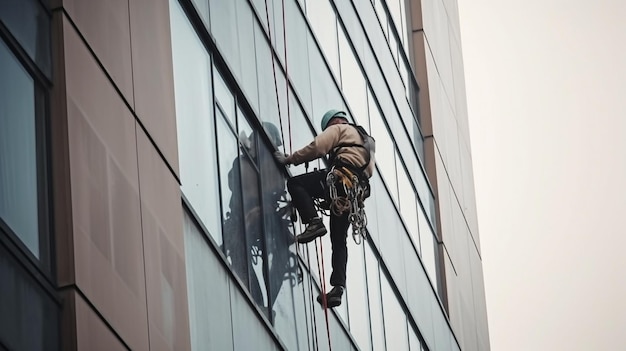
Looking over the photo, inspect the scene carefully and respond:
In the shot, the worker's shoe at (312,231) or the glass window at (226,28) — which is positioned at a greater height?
the glass window at (226,28)

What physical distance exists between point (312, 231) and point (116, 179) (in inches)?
170

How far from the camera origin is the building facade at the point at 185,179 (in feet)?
30.1

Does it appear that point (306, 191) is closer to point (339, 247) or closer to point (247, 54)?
point (339, 247)

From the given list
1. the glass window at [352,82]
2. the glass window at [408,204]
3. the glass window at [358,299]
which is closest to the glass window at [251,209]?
the glass window at [358,299]

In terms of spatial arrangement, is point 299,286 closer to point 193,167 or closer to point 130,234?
point 193,167

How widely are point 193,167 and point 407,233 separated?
10956 millimetres

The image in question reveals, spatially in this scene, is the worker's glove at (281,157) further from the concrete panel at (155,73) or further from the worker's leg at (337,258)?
the concrete panel at (155,73)

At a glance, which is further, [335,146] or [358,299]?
[358,299]

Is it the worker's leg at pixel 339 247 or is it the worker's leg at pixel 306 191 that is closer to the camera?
the worker's leg at pixel 306 191

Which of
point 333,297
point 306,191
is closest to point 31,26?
point 306,191

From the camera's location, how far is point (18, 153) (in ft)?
29.7

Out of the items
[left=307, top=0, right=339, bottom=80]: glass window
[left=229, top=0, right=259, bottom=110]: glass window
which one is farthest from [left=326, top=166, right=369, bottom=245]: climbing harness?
[left=307, top=0, right=339, bottom=80]: glass window

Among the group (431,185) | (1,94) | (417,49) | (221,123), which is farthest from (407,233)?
(1,94)

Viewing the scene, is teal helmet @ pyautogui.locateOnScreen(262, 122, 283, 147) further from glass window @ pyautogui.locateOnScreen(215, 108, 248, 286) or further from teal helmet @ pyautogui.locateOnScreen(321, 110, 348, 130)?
glass window @ pyautogui.locateOnScreen(215, 108, 248, 286)
